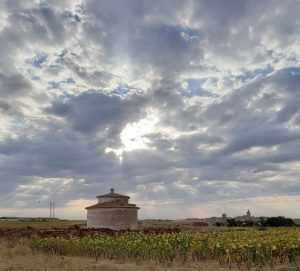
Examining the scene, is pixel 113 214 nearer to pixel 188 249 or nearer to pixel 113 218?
pixel 113 218

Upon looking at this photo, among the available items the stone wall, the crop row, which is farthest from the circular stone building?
the crop row

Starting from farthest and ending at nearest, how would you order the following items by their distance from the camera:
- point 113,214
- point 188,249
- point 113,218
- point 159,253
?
point 113,214, point 113,218, point 188,249, point 159,253

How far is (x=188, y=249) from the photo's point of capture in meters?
20.3

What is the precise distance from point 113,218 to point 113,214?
0.37m

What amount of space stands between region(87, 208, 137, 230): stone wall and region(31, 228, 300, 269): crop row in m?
16.9

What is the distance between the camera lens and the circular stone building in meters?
41.7

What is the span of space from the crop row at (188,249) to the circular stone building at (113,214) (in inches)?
668

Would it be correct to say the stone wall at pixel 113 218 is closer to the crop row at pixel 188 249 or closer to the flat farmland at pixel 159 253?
the flat farmland at pixel 159 253

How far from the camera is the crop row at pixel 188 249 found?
16.7 metres

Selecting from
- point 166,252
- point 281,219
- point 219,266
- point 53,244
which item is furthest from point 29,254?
point 281,219

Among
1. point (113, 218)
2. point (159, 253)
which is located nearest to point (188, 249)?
point (159, 253)

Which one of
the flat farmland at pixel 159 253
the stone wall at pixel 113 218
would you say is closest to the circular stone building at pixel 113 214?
the stone wall at pixel 113 218

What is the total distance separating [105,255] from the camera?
71.0ft

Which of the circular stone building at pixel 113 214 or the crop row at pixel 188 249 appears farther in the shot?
the circular stone building at pixel 113 214
